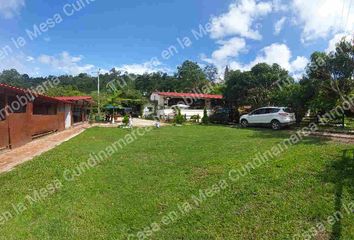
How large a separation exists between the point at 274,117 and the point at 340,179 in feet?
42.9

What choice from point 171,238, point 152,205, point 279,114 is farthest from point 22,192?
point 279,114

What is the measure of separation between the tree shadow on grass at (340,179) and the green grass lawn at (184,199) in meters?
0.02

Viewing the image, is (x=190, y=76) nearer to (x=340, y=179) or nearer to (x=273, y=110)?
(x=273, y=110)

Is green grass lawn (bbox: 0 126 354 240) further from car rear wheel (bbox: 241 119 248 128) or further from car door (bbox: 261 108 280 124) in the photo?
car rear wheel (bbox: 241 119 248 128)

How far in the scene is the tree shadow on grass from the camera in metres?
4.68

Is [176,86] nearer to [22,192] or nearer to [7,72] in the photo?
[7,72]

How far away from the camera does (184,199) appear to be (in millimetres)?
6055

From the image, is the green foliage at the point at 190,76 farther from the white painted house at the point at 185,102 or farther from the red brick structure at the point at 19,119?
the red brick structure at the point at 19,119

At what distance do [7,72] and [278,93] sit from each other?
85.5 metres

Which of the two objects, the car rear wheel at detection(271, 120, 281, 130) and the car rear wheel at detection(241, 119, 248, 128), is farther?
the car rear wheel at detection(241, 119, 248, 128)

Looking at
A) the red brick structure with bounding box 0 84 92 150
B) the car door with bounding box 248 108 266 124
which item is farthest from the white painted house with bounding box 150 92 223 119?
the red brick structure with bounding box 0 84 92 150

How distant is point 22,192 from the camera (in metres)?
6.47

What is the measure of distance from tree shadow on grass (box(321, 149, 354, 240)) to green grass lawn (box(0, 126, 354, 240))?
0.02 m

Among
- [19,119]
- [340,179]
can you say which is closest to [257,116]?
[340,179]
